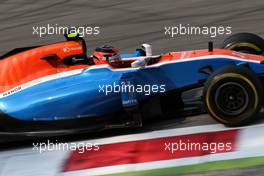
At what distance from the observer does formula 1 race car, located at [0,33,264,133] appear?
265 inches

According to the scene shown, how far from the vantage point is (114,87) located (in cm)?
696

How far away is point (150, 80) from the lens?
279 inches

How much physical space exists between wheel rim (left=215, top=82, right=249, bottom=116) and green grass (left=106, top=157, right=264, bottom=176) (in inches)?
37.8

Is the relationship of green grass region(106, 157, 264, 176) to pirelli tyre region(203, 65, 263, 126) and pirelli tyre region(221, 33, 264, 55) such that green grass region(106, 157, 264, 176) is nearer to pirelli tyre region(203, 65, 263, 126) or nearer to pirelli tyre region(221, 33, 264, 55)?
pirelli tyre region(203, 65, 263, 126)

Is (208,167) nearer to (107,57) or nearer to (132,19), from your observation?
(107,57)

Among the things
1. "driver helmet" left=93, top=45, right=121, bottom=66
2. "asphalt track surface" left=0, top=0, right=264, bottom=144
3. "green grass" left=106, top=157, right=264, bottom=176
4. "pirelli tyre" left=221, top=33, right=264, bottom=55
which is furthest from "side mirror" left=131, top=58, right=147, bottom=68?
"asphalt track surface" left=0, top=0, right=264, bottom=144

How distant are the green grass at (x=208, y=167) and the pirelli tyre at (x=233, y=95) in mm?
919

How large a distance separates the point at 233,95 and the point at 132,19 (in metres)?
7.27

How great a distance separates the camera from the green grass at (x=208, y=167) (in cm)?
570

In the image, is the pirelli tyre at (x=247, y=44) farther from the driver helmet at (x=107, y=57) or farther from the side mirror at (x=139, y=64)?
the driver helmet at (x=107, y=57)

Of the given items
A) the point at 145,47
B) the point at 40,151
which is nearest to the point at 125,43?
the point at 145,47

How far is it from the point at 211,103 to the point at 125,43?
5495 mm

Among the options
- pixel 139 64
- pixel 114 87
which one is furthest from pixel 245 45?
pixel 114 87

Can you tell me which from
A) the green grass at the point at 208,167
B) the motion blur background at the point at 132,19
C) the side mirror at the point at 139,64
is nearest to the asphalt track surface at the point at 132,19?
the motion blur background at the point at 132,19
